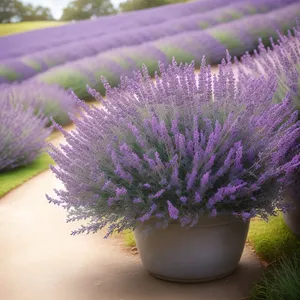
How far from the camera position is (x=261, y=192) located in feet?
7.36

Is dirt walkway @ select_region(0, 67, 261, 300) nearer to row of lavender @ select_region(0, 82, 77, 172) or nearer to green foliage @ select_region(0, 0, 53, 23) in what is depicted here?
row of lavender @ select_region(0, 82, 77, 172)

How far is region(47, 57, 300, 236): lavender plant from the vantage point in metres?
2.09

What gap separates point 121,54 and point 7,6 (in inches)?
72.5

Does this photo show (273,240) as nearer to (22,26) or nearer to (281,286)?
(281,286)

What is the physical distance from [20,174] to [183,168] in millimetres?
2924

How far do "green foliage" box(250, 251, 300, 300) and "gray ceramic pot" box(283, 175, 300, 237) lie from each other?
14.9 inches

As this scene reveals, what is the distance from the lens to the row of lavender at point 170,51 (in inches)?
291

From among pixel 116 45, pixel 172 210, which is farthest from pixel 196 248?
pixel 116 45

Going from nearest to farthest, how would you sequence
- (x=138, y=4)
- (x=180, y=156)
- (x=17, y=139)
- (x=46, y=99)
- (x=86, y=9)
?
1. (x=180, y=156)
2. (x=17, y=139)
3. (x=46, y=99)
4. (x=86, y=9)
5. (x=138, y=4)

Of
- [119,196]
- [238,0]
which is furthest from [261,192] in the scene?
[238,0]

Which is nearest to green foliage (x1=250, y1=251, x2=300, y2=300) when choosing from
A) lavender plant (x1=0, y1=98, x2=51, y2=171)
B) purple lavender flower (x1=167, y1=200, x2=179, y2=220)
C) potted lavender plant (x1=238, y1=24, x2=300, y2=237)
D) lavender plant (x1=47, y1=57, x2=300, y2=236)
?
lavender plant (x1=47, y1=57, x2=300, y2=236)

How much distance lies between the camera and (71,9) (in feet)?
22.2

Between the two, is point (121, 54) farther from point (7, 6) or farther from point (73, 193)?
point (73, 193)

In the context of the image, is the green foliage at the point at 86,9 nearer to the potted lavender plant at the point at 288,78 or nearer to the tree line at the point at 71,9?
the tree line at the point at 71,9
